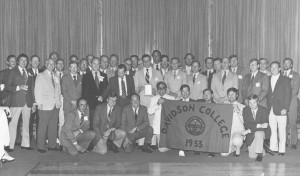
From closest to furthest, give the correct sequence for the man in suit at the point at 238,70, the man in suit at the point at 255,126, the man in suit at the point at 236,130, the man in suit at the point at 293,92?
1. the man in suit at the point at 255,126
2. the man in suit at the point at 236,130
3. the man in suit at the point at 293,92
4. the man in suit at the point at 238,70

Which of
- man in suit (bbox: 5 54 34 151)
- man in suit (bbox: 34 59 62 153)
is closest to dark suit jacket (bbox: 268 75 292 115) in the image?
man in suit (bbox: 34 59 62 153)

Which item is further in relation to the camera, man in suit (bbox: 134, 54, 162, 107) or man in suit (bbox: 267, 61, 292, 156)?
man in suit (bbox: 134, 54, 162, 107)

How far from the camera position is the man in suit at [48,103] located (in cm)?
782

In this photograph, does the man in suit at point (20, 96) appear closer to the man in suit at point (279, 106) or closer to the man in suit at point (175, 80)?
the man in suit at point (175, 80)

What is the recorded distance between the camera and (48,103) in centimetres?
786

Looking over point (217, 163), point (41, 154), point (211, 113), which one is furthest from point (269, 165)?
point (41, 154)

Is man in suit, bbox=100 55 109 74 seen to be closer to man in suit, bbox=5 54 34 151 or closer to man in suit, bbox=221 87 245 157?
man in suit, bbox=5 54 34 151

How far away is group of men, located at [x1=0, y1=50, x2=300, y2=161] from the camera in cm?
770

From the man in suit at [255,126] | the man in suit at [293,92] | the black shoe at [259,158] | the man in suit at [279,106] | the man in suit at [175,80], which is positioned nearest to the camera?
the black shoe at [259,158]

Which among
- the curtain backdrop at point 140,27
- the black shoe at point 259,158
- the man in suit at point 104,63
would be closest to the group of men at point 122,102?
the black shoe at point 259,158

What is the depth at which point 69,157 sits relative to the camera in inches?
294

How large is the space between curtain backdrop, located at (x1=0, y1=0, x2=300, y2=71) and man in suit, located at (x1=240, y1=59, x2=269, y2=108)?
249cm

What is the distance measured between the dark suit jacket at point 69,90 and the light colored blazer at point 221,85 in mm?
2201

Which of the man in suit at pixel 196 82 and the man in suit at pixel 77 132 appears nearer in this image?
→ the man in suit at pixel 77 132
